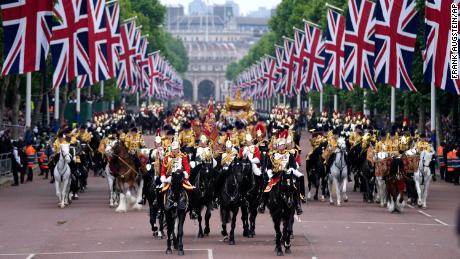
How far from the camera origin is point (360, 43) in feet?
164

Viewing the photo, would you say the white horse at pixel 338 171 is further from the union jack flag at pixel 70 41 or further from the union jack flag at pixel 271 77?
the union jack flag at pixel 271 77

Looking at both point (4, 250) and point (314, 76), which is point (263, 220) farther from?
point (314, 76)

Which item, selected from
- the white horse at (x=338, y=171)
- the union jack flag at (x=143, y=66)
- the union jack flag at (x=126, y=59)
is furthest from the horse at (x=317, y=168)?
the union jack flag at (x=143, y=66)

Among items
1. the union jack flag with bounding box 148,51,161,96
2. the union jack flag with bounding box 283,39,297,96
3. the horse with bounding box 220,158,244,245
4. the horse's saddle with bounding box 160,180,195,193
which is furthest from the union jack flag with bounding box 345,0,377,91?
the union jack flag with bounding box 148,51,161,96

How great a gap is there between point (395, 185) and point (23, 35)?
1318 cm

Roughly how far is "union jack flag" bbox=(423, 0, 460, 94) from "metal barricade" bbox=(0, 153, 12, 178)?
14.7 meters

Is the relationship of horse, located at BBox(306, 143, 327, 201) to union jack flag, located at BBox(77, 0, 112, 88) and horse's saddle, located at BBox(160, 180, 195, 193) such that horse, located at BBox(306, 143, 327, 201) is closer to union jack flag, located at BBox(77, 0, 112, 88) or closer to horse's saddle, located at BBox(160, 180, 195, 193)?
horse's saddle, located at BBox(160, 180, 195, 193)

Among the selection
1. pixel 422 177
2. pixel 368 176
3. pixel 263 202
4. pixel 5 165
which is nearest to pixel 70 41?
pixel 5 165

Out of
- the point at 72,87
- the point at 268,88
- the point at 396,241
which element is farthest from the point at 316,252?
the point at 268,88

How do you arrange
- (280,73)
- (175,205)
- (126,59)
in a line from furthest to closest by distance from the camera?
1. (280,73)
2. (126,59)
3. (175,205)

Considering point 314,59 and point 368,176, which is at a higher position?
point 314,59

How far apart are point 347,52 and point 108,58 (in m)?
11.5

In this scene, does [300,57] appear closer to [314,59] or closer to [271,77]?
[314,59]

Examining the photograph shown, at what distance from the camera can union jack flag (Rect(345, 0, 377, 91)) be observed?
49.7 meters
